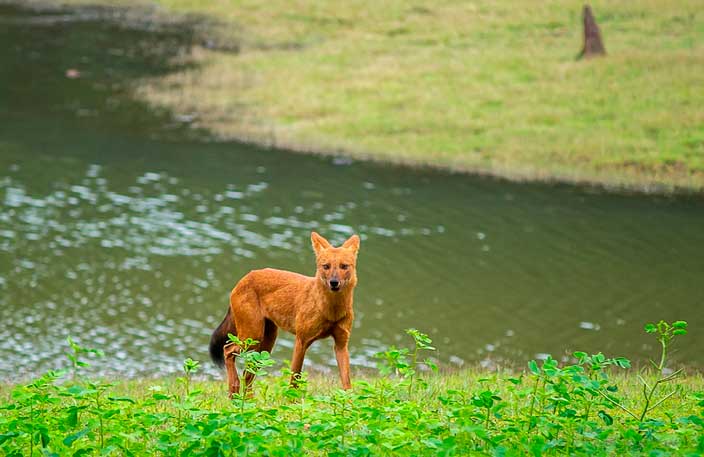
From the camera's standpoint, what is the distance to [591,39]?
1880 inches

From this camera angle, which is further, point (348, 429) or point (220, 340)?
point (220, 340)

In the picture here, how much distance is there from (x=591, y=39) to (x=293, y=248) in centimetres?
2572

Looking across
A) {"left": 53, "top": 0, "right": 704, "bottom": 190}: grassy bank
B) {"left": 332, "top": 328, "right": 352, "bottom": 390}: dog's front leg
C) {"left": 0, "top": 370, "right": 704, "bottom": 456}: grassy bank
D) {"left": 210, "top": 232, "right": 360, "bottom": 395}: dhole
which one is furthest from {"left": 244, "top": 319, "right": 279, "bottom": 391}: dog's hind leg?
{"left": 53, "top": 0, "right": 704, "bottom": 190}: grassy bank

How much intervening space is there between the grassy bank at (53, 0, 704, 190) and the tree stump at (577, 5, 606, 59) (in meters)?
0.81

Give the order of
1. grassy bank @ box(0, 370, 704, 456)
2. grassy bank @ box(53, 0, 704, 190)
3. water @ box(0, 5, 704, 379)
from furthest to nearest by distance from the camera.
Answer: grassy bank @ box(53, 0, 704, 190)
water @ box(0, 5, 704, 379)
grassy bank @ box(0, 370, 704, 456)

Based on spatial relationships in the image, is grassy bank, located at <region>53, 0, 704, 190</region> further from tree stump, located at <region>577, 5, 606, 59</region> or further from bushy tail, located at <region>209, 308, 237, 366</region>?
bushy tail, located at <region>209, 308, 237, 366</region>

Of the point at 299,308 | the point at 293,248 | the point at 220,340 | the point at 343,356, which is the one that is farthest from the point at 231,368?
the point at 293,248

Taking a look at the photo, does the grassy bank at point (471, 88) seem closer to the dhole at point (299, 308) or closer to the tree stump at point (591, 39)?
the tree stump at point (591, 39)

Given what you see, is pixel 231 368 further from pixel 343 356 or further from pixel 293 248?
pixel 293 248

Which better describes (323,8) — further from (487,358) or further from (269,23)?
(487,358)

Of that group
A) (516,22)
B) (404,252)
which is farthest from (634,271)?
(516,22)

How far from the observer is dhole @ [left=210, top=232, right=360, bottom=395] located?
1108 centimetres

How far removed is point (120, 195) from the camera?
32.1m

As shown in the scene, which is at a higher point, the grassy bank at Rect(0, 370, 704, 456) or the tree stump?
the grassy bank at Rect(0, 370, 704, 456)
